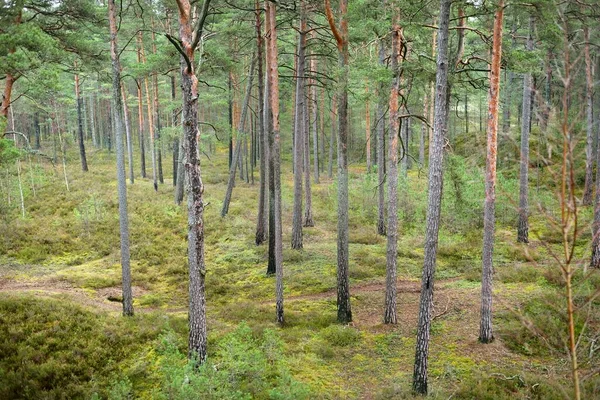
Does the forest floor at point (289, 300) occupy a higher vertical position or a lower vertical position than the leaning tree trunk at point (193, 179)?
lower

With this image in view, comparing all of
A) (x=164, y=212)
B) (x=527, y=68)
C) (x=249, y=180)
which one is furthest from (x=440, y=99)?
(x=249, y=180)

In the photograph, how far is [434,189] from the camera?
25.0ft

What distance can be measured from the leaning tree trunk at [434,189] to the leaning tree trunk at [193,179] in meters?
4.27

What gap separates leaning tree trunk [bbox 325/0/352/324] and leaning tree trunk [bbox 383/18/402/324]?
113 cm

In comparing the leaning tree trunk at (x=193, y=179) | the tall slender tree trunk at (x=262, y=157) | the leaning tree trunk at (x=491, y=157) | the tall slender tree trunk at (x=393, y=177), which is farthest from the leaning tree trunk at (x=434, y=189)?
the tall slender tree trunk at (x=262, y=157)

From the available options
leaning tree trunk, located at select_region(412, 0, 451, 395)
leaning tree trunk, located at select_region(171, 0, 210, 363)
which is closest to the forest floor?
leaning tree trunk, located at select_region(412, 0, 451, 395)

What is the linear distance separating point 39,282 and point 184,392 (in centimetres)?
1051

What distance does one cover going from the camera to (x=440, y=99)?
7.44m

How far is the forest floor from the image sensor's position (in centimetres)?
876

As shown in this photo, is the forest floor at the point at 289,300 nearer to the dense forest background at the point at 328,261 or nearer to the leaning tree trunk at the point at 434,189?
the dense forest background at the point at 328,261

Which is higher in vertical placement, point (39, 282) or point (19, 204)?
point (19, 204)

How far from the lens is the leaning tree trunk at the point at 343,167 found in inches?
411

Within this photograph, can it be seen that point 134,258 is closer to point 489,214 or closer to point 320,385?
point 320,385

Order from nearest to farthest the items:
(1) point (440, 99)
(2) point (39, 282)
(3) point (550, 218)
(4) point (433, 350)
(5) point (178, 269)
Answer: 1. (3) point (550, 218)
2. (1) point (440, 99)
3. (4) point (433, 350)
4. (2) point (39, 282)
5. (5) point (178, 269)
